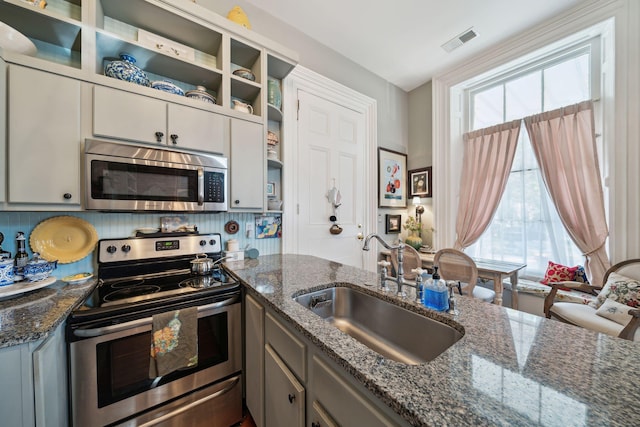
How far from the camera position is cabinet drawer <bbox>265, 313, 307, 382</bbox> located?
862 mm

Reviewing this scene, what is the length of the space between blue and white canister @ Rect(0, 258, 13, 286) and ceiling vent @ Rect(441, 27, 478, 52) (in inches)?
153

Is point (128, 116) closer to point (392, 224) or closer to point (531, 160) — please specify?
point (392, 224)

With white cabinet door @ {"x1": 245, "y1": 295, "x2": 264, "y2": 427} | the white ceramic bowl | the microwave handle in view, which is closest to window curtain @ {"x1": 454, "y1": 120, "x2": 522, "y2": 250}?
white cabinet door @ {"x1": 245, "y1": 295, "x2": 264, "y2": 427}

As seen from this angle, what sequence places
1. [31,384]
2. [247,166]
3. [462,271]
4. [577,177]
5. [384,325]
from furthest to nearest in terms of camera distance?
[577,177] → [462,271] → [247,166] → [384,325] → [31,384]

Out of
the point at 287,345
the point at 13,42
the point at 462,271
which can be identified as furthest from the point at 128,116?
the point at 462,271

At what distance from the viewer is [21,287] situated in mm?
1059

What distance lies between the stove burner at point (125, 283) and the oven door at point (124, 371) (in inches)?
14.7

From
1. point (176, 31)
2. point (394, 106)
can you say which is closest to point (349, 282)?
point (176, 31)

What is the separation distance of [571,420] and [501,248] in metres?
3.02

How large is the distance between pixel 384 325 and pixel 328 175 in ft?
5.71

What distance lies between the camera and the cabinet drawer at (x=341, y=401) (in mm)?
576

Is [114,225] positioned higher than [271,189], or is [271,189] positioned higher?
[271,189]

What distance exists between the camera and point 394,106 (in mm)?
3383

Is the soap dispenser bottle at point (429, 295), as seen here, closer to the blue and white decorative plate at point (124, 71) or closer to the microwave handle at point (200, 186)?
the microwave handle at point (200, 186)
